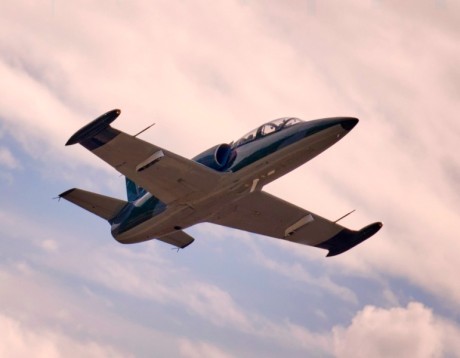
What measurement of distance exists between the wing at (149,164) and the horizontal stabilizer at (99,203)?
4.32 metres

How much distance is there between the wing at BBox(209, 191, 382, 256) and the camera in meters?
35.6

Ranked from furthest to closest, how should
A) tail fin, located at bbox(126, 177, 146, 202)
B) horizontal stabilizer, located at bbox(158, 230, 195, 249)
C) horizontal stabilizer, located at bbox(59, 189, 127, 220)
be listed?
tail fin, located at bbox(126, 177, 146, 202) → horizontal stabilizer, located at bbox(158, 230, 195, 249) → horizontal stabilizer, located at bbox(59, 189, 127, 220)

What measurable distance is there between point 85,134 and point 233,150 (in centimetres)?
619

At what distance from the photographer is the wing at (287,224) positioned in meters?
35.6

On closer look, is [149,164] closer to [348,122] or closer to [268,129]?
[268,129]

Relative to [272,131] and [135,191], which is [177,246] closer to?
[135,191]

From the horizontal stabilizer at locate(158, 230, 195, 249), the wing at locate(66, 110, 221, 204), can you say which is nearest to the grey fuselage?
the wing at locate(66, 110, 221, 204)

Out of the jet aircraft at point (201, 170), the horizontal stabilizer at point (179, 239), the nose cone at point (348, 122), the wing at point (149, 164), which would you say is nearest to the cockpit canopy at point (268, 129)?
the jet aircraft at point (201, 170)

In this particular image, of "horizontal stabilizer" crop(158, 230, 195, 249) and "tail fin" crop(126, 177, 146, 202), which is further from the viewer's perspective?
"tail fin" crop(126, 177, 146, 202)

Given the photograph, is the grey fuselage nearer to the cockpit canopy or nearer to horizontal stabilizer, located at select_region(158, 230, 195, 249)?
the cockpit canopy

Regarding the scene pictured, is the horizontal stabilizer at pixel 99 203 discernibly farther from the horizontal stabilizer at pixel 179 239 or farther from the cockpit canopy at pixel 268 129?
the cockpit canopy at pixel 268 129

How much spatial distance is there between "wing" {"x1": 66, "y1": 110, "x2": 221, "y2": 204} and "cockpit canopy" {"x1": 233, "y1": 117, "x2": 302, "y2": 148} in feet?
6.79

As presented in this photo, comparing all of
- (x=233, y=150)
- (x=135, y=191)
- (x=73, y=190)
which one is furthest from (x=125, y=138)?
(x=135, y=191)

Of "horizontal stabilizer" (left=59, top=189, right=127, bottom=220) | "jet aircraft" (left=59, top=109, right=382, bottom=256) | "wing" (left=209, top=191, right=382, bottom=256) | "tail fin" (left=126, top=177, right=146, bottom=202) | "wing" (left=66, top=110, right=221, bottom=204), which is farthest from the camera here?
"tail fin" (left=126, top=177, right=146, bottom=202)
